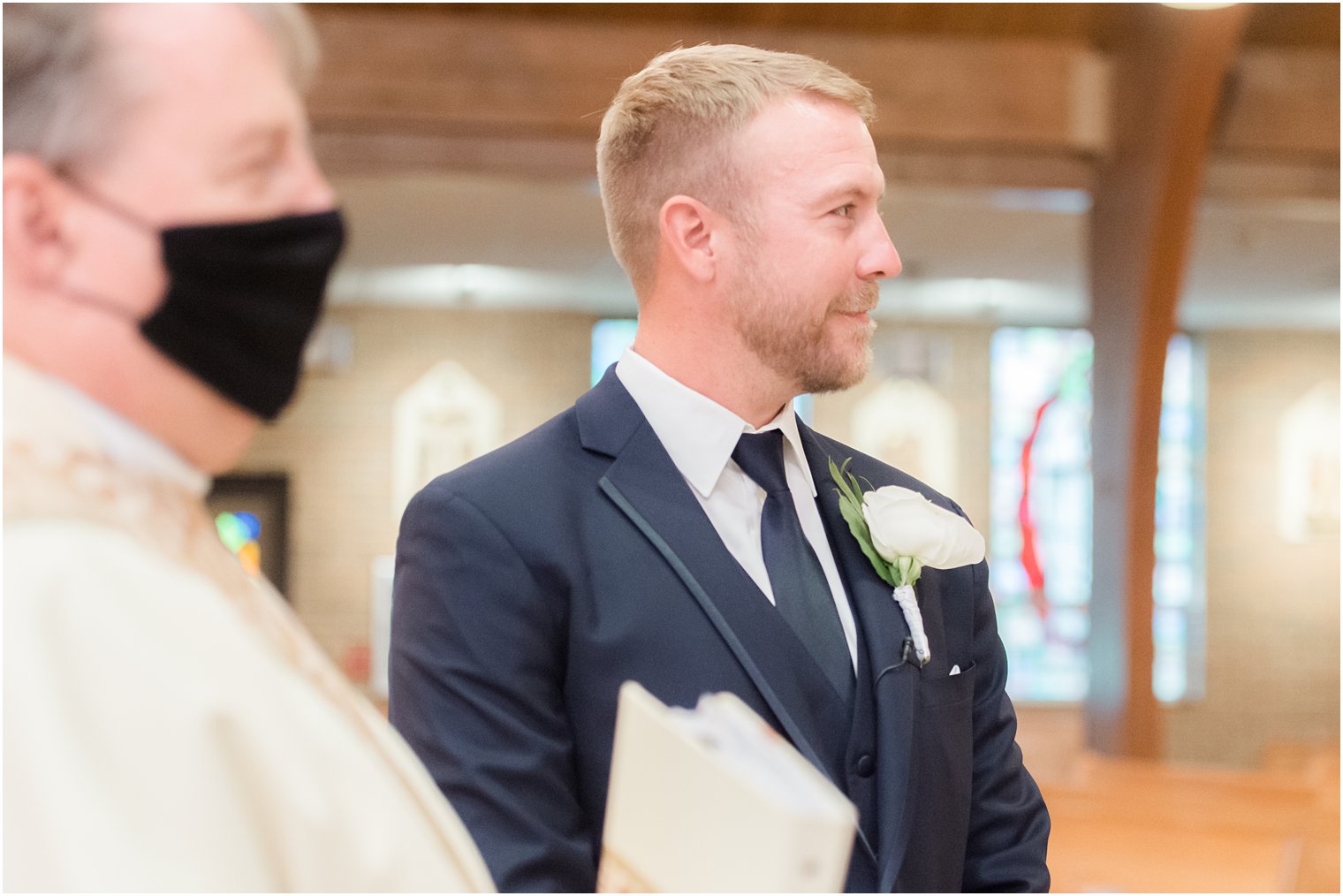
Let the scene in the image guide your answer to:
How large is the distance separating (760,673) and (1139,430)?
6537 mm

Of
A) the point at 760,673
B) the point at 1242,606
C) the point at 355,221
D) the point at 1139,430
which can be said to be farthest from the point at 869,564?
the point at 1242,606

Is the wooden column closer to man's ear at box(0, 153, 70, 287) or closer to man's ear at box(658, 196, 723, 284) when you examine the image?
man's ear at box(658, 196, 723, 284)

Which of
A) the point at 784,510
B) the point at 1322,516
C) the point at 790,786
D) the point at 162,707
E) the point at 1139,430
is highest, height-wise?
the point at 162,707

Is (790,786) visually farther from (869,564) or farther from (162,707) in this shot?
(869,564)

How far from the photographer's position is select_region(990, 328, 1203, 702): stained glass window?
1298cm

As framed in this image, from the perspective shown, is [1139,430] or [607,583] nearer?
[607,583]

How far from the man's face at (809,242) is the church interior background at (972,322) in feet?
13.8

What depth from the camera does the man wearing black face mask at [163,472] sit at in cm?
62

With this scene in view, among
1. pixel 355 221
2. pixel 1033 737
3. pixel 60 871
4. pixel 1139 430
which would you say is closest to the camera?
pixel 60 871

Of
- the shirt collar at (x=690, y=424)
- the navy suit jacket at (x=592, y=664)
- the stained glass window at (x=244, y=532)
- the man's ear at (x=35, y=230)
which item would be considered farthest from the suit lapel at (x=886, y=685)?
the stained glass window at (x=244, y=532)

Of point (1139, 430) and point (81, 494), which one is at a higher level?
point (81, 494)

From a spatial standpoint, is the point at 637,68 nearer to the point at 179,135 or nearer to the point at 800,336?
the point at 800,336

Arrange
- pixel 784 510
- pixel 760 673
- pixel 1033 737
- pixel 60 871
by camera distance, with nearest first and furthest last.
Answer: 1. pixel 60 871
2. pixel 760 673
3. pixel 784 510
4. pixel 1033 737

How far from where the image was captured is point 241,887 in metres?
0.64
